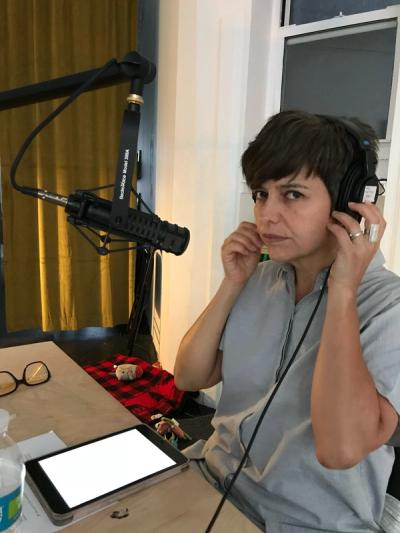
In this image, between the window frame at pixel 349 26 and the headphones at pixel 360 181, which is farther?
the window frame at pixel 349 26

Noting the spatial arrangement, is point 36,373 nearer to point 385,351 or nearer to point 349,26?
point 385,351

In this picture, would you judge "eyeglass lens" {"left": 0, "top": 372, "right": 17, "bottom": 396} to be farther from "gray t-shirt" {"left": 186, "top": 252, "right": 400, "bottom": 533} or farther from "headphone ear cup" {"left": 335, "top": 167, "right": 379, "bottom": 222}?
"headphone ear cup" {"left": 335, "top": 167, "right": 379, "bottom": 222}

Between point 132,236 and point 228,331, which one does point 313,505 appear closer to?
point 228,331

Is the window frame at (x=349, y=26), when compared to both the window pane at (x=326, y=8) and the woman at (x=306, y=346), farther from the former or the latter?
the woman at (x=306, y=346)

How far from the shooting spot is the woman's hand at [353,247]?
0.78 m

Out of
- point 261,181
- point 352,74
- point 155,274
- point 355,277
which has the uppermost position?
point 352,74

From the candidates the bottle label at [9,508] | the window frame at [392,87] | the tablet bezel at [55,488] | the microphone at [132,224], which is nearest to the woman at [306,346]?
the tablet bezel at [55,488]

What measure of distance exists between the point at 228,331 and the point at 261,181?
35 centimetres

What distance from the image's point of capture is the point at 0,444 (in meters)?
0.75

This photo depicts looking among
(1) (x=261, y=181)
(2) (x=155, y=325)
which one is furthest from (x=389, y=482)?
(2) (x=155, y=325)

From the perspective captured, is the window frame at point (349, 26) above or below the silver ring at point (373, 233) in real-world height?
above

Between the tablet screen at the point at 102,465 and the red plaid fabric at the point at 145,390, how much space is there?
1280mm

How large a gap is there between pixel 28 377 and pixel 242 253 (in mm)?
612

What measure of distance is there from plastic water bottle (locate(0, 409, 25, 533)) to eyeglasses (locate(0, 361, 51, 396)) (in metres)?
0.31
